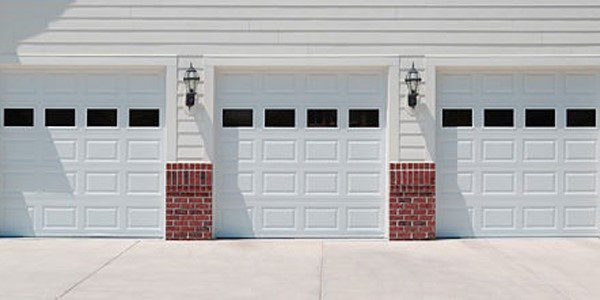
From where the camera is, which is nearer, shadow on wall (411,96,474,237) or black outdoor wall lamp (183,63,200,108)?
black outdoor wall lamp (183,63,200,108)

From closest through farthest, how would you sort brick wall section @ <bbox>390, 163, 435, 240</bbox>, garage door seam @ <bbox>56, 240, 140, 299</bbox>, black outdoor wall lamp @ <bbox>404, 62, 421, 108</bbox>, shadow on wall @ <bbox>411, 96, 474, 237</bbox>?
garage door seam @ <bbox>56, 240, 140, 299</bbox> → black outdoor wall lamp @ <bbox>404, 62, 421, 108</bbox> → brick wall section @ <bbox>390, 163, 435, 240</bbox> → shadow on wall @ <bbox>411, 96, 474, 237</bbox>

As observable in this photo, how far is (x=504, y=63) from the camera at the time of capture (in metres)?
9.65

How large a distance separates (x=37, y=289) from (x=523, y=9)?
7524 mm

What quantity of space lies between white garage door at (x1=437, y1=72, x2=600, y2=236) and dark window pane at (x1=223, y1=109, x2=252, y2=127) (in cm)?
287

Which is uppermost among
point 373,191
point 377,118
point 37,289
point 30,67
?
point 30,67

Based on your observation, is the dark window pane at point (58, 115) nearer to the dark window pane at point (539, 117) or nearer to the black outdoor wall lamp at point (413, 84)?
the black outdoor wall lamp at point (413, 84)

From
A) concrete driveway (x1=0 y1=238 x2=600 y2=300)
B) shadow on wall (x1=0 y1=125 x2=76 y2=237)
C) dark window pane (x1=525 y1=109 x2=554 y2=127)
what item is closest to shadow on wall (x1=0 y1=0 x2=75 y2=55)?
shadow on wall (x1=0 y1=125 x2=76 y2=237)

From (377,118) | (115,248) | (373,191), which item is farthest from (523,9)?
(115,248)

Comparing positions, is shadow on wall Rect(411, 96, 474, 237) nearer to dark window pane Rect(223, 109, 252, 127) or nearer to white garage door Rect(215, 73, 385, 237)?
white garage door Rect(215, 73, 385, 237)

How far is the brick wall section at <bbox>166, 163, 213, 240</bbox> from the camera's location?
31.6 ft

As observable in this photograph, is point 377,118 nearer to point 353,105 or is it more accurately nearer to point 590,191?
point 353,105

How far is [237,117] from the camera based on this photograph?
985 centimetres

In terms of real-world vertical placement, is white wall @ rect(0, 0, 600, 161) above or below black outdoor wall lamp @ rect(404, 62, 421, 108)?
above

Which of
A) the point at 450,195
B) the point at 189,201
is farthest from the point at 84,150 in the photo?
the point at 450,195
